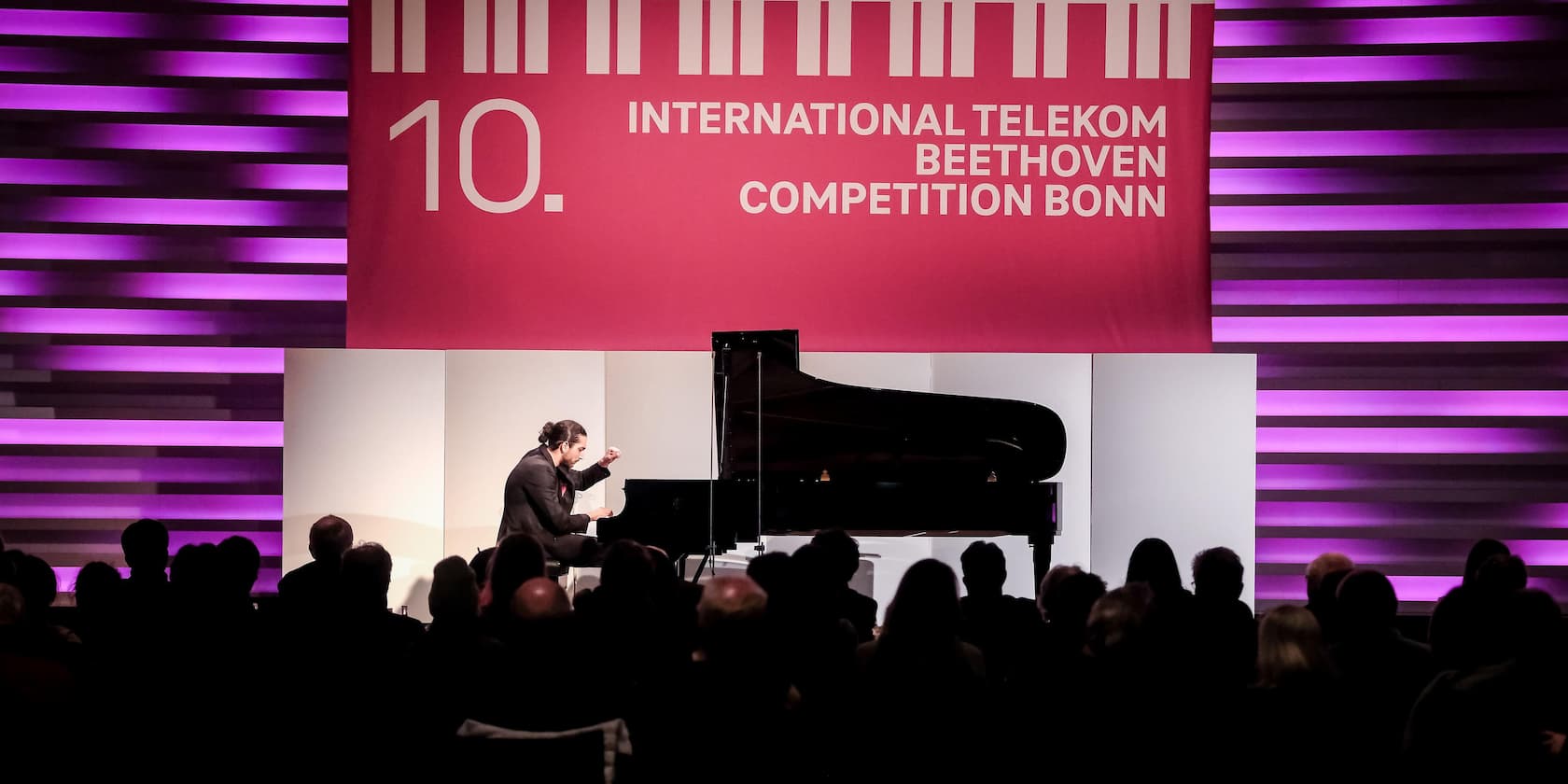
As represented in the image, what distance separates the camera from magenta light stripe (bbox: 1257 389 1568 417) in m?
7.94

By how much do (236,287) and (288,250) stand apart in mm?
397

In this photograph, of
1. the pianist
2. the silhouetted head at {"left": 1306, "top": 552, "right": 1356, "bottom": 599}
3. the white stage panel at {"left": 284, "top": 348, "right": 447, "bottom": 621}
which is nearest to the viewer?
the silhouetted head at {"left": 1306, "top": 552, "right": 1356, "bottom": 599}

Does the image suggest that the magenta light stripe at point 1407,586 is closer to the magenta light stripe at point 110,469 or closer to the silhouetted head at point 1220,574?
the silhouetted head at point 1220,574

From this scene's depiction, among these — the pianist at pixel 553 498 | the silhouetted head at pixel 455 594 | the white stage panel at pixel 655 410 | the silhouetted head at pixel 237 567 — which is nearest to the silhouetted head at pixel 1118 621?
the silhouetted head at pixel 455 594

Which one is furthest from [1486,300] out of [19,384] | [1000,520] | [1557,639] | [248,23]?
[19,384]

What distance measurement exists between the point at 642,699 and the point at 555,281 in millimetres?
5115

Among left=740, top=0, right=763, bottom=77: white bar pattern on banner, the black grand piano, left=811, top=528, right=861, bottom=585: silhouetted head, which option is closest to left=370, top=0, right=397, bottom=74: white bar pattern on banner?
left=740, top=0, right=763, bottom=77: white bar pattern on banner

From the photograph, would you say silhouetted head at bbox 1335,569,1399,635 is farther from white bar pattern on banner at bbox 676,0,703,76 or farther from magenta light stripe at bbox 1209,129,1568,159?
white bar pattern on banner at bbox 676,0,703,76

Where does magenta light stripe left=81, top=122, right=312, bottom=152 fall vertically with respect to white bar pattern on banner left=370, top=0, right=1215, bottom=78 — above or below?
below

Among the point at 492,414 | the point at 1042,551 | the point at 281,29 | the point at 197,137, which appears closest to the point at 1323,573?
the point at 1042,551

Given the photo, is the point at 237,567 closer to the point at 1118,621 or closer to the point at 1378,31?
the point at 1118,621

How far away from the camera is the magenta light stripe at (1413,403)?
7.94 m

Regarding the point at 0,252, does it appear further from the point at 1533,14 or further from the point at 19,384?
the point at 1533,14

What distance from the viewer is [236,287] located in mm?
8023
